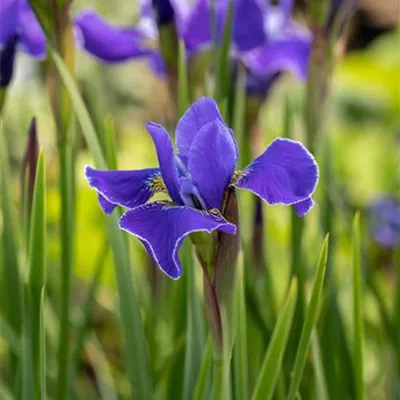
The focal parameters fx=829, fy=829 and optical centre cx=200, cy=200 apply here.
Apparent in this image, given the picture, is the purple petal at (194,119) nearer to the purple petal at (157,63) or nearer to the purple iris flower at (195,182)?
the purple iris flower at (195,182)

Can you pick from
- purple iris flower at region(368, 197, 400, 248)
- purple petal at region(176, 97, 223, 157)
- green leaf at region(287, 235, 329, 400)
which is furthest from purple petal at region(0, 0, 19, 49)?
purple iris flower at region(368, 197, 400, 248)

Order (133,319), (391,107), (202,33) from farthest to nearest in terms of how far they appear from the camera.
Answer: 1. (391,107)
2. (202,33)
3. (133,319)

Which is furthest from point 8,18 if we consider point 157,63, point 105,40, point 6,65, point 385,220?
point 385,220

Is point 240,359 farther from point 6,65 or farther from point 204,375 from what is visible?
point 6,65

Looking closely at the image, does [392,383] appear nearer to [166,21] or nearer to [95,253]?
[166,21]

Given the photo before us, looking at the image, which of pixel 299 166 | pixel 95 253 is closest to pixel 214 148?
pixel 299 166

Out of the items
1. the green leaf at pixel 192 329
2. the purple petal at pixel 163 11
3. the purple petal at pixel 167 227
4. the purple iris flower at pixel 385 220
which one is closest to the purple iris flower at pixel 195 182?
the purple petal at pixel 167 227
